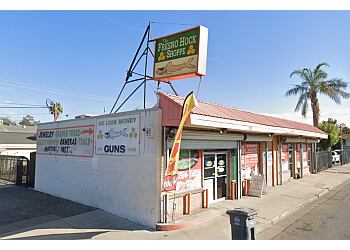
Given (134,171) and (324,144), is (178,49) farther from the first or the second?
(324,144)

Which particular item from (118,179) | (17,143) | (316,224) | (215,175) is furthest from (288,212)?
(17,143)

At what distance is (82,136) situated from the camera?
10.2 metres

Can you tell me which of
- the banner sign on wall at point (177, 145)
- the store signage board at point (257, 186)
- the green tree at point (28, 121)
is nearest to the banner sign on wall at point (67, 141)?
the banner sign on wall at point (177, 145)

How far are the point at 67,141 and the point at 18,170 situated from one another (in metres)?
5.78

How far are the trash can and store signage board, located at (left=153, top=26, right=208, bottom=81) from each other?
163 inches

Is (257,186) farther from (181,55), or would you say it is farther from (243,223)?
(181,55)

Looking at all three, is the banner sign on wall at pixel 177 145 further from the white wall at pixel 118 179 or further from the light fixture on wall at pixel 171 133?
the light fixture on wall at pixel 171 133

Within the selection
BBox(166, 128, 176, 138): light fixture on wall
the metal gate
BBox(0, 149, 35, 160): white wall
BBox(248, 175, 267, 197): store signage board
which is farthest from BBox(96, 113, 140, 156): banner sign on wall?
BBox(0, 149, 35, 160): white wall

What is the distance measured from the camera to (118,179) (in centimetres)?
849

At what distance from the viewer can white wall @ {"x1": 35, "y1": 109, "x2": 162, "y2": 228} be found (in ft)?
24.2

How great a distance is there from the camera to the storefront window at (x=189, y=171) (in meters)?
8.24

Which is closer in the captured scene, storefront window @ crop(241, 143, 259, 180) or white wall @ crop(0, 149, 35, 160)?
storefront window @ crop(241, 143, 259, 180)

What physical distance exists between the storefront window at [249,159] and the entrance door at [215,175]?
173cm

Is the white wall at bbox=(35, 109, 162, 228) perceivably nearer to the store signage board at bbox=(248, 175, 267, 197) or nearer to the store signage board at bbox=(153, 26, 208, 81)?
the store signage board at bbox=(153, 26, 208, 81)
